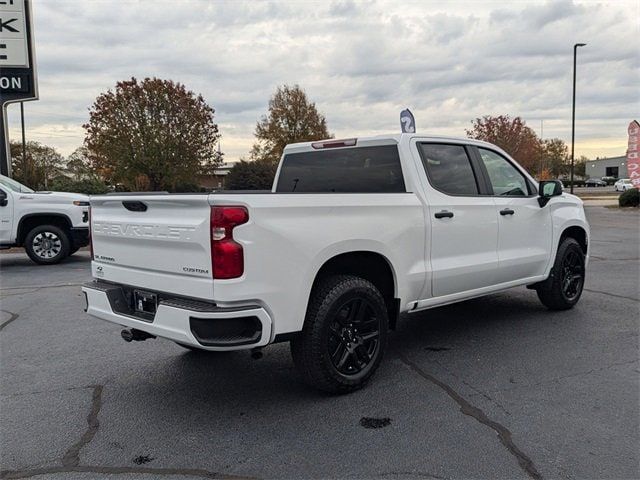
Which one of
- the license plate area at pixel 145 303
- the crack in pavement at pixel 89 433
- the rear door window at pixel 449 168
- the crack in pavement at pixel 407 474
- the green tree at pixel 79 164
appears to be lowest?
the crack in pavement at pixel 407 474

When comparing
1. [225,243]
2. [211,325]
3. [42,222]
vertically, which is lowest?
[211,325]

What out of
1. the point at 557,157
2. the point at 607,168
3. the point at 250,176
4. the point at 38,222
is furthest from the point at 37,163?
the point at 607,168

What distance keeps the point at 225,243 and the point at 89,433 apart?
1509mm

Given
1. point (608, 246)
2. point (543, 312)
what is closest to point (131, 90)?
point (608, 246)

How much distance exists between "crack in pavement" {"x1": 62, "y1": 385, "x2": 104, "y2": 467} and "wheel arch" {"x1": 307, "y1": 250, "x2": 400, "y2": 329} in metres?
1.67

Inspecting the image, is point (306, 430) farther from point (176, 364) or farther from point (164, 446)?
point (176, 364)

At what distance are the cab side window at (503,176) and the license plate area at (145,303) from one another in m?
3.41

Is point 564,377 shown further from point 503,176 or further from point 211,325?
point 211,325

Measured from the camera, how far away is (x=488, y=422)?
11.8 ft

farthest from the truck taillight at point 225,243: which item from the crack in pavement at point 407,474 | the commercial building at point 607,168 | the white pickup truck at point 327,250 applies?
the commercial building at point 607,168

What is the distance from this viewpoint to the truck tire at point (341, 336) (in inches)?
150

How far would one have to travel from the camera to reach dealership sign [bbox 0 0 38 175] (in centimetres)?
1625

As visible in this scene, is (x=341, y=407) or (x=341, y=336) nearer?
(x=341, y=407)

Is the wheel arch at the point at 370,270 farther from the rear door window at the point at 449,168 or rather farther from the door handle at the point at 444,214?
the rear door window at the point at 449,168
